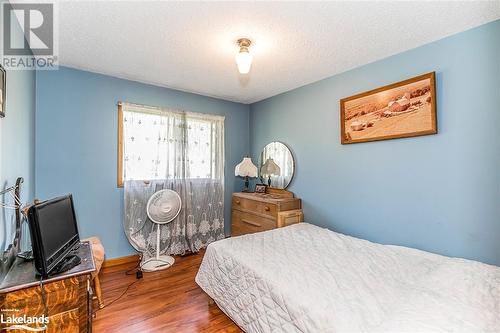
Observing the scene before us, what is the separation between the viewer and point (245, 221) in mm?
3559

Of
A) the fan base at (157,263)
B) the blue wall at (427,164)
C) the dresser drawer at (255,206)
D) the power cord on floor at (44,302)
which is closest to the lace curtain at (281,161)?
the blue wall at (427,164)

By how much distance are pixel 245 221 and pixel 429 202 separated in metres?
2.23

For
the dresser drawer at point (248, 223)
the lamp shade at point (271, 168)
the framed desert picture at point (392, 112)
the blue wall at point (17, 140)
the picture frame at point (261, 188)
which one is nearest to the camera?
the blue wall at point (17, 140)

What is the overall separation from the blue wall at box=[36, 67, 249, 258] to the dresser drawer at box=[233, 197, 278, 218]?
1.59 metres

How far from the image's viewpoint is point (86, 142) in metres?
2.86

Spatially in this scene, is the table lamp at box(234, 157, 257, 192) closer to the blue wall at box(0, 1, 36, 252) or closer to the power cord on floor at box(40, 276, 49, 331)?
the blue wall at box(0, 1, 36, 252)

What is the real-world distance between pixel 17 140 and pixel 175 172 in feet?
5.60

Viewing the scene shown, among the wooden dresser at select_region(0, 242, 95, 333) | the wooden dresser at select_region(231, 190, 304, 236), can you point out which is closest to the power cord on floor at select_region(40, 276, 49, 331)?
the wooden dresser at select_region(0, 242, 95, 333)

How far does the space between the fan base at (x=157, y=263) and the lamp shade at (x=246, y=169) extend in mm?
1553

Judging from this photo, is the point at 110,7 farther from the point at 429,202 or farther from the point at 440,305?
the point at 429,202

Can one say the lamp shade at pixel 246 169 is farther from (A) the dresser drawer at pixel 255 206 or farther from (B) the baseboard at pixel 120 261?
(B) the baseboard at pixel 120 261

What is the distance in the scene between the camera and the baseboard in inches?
117

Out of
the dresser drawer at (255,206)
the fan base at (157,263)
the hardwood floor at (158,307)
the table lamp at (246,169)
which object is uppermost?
the table lamp at (246,169)

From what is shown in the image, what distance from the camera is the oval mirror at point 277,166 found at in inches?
137
